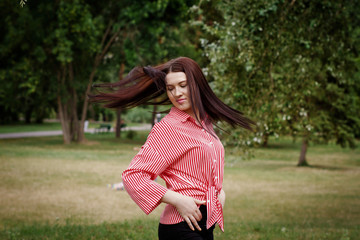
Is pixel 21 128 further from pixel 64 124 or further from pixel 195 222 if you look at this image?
pixel 195 222

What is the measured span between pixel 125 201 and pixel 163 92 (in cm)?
895

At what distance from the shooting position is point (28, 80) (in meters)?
23.7

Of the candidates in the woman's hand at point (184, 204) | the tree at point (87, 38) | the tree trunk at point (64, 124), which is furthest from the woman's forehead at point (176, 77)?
the tree trunk at point (64, 124)

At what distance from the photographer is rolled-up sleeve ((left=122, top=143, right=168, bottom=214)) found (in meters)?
2.43

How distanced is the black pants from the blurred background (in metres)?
1.14

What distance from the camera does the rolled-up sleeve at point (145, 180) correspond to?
2.43 meters

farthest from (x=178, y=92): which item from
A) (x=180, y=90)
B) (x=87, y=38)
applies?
(x=87, y=38)

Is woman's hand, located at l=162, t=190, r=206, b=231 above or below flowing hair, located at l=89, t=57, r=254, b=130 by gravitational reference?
below

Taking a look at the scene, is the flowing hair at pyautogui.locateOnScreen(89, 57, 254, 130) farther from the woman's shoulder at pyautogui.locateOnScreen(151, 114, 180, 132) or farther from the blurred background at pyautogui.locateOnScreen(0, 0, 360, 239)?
the blurred background at pyautogui.locateOnScreen(0, 0, 360, 239)

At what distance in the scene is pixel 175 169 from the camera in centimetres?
256

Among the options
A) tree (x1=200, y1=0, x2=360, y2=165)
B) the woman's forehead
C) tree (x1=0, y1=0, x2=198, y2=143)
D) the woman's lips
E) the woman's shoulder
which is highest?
tree (x1=0, y1=0, x2=198, y2=143)

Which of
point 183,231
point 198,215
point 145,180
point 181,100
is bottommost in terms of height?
point 183,231

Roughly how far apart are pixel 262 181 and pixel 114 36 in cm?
1422

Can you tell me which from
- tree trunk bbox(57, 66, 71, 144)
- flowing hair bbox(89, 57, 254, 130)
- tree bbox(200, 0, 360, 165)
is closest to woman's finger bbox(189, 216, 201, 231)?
flowing hair bbox(89, 57, 254, 130)
